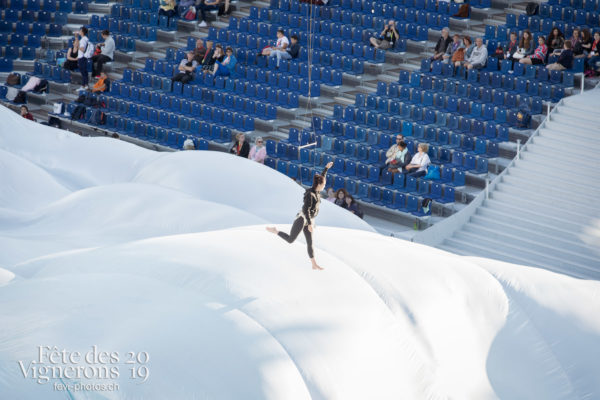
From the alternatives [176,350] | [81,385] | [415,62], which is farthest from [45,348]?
[415,62]

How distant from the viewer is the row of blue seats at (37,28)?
1160 inches

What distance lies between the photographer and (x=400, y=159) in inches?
830

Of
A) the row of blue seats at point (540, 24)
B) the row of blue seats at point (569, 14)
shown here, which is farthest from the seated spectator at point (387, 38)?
the row of blue seats at point (569, 14)

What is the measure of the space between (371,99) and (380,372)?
12.5 m

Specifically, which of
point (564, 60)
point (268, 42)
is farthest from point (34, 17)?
point (564, 60)

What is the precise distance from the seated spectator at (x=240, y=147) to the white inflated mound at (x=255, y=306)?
411 centimetres

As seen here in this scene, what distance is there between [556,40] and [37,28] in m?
15.0

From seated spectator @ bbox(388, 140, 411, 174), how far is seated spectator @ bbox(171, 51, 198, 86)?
22.1ft

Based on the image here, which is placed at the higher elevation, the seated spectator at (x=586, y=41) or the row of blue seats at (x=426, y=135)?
the seated spectator at (x=586, y=41)

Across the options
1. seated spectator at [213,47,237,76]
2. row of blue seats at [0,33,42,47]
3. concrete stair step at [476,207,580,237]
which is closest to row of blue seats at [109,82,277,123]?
seated spectator at [213,47,237,76]

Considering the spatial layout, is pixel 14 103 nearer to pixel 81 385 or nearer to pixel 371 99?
pixel 371 99

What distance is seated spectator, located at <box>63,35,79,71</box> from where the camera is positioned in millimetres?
26812

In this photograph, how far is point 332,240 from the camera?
1401 centimetres

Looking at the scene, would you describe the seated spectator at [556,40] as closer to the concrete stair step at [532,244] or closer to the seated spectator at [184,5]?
the concrete stair step at [532,244]
